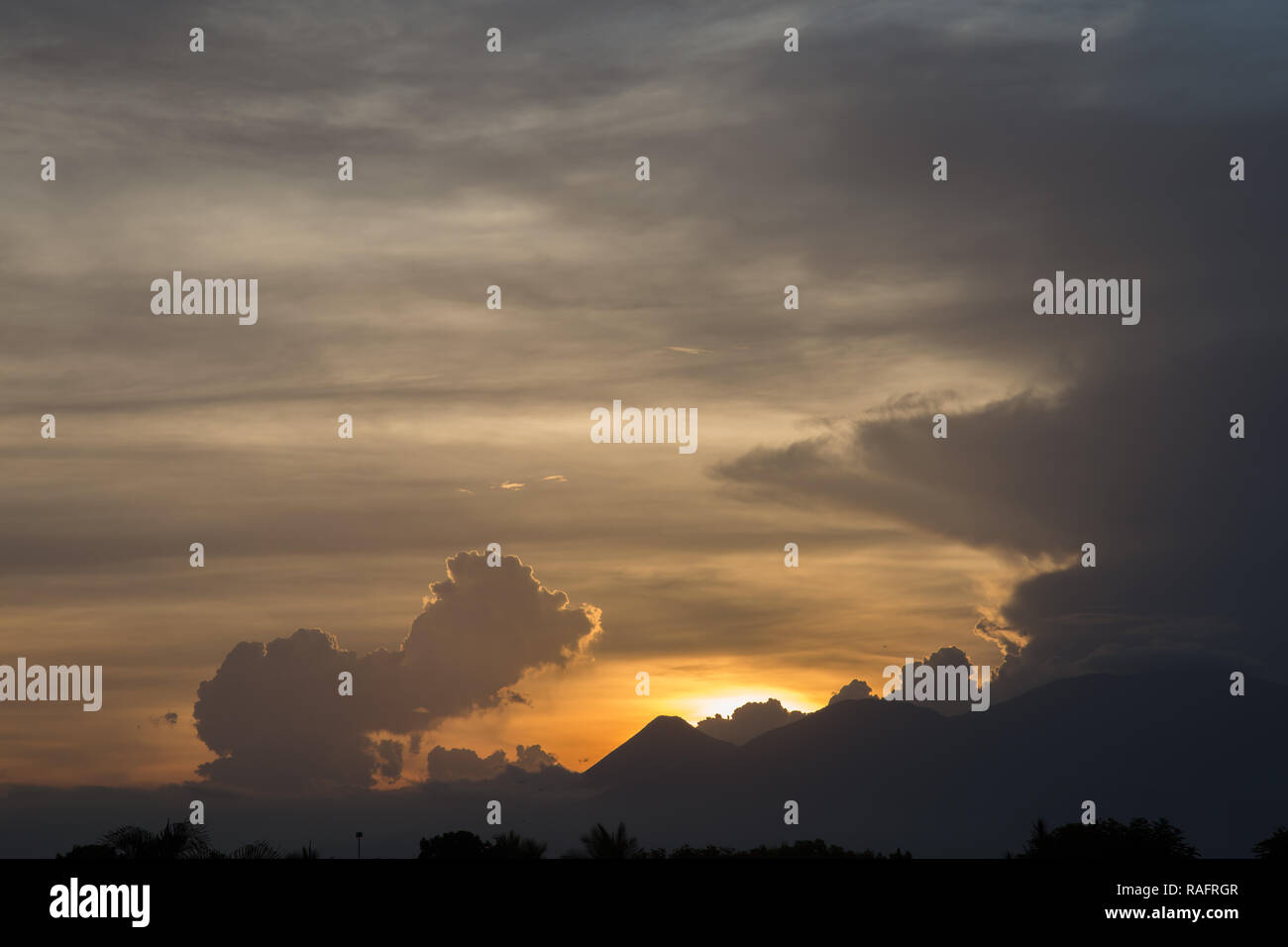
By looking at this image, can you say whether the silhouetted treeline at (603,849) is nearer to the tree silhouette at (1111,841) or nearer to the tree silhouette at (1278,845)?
the tree silhouette at (1111,841)

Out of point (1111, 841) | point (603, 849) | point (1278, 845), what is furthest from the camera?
point (1111, 841)

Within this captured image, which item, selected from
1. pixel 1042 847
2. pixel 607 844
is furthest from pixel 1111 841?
pixel 607 844

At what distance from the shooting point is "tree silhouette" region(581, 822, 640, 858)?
207 ft

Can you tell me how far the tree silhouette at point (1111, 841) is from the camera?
395 ft

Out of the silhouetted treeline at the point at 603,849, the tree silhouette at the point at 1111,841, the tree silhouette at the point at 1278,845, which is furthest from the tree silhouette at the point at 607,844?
the tree silhouette at the point at 1278,845

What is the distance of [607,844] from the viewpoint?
2505 inches

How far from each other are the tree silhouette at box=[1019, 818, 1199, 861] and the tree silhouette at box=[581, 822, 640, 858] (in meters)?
61.8

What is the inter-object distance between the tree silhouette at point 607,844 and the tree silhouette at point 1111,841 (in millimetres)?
61751

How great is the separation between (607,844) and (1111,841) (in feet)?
279

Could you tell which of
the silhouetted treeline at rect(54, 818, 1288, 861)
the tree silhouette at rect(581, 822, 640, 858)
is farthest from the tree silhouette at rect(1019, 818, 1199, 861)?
the tree silhouette at rect(581, 822, 640, 858)

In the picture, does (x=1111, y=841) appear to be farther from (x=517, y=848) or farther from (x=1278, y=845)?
(x=517, y=848)
